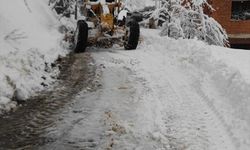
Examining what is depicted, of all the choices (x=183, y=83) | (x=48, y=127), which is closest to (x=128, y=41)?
(x=183, y=83)

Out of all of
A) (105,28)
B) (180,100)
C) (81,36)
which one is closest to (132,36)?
(105,28)

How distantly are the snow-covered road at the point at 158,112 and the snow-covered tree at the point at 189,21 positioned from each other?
8383mm

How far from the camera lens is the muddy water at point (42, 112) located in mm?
7467

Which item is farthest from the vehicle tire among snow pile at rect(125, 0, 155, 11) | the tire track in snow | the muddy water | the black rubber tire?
snow pile at rect(125, 0, 155, 11)

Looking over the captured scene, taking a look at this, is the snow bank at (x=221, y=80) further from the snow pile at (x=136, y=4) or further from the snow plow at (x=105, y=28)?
the snow pile at (x=136, y=4)

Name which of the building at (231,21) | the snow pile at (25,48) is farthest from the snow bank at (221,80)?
the building at (231,21)

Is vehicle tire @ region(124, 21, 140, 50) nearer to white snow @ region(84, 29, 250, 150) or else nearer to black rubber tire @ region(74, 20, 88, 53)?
black rubber tire @ region(74, 20, 88, 53)

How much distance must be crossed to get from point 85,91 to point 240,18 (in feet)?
63.1

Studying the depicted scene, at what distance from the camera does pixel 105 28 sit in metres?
15.8

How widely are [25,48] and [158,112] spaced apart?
215 inches

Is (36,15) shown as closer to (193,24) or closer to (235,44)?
(193,24)

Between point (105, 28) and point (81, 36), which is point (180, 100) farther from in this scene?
point (105, 28)

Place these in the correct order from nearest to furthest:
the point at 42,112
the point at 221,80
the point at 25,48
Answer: the point at 42,112, the point at 221,80, the point at 25,48

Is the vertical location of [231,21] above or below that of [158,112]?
above
